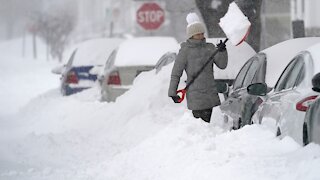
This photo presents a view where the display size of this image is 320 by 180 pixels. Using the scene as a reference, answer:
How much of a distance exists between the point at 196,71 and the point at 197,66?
6 centimetres

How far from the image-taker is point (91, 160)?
9.84 metres

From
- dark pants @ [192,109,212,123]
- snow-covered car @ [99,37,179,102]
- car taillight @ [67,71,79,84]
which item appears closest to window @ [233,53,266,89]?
dark pants @ [192,109,212,123]

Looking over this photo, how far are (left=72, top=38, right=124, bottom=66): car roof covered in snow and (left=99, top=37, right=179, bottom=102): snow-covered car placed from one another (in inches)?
99.8

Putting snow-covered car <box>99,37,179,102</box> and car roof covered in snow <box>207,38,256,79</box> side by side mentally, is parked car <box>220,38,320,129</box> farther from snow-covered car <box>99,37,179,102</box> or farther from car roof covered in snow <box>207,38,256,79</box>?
snow-covered car <box>99,37,179,102</box>

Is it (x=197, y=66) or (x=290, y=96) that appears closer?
(x=290, y=96)

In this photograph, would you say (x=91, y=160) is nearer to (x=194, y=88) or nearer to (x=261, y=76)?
(x=194, y=88)

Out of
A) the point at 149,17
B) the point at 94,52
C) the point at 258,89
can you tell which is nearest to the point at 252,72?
the point at 258,89

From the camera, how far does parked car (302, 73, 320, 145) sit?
542cm

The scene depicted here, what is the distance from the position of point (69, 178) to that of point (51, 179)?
0.64ft

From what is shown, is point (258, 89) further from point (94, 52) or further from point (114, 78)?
point (94, 52)

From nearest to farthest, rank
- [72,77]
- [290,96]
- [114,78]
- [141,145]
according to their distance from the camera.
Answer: [290,96] < [141,145] < [114,78] < [72,77]

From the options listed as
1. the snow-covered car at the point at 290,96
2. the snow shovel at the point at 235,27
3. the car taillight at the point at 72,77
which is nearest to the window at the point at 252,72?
the snow shovel at the point at 235,27

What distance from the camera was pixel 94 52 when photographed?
59.9ft

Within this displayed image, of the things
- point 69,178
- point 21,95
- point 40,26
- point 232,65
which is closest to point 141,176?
point 69,178
